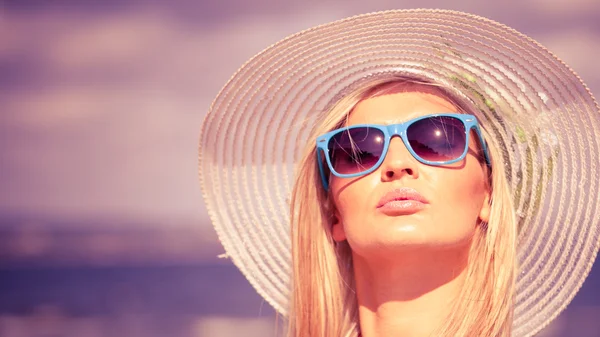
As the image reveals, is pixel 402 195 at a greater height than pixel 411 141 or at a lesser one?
lesser

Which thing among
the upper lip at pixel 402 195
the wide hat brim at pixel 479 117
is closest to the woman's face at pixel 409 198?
the upper lip at pixel 402 195

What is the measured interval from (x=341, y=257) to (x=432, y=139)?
1.79 feet

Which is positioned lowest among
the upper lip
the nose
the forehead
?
the upper lip

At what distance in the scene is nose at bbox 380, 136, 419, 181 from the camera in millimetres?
2490

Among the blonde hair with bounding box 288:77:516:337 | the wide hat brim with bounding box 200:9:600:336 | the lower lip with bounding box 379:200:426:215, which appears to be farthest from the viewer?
the wide hat brim with bounding box 200:9:600:336

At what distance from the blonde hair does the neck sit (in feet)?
0.13

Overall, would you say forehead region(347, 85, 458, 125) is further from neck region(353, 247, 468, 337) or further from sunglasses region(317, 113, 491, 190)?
neck region(353, 247, 468, 337)

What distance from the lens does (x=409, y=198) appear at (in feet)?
8.08

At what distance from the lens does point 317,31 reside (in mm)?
2748

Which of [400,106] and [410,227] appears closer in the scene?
[410,227]

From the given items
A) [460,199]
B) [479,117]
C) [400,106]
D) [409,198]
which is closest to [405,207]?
→ [409,198]

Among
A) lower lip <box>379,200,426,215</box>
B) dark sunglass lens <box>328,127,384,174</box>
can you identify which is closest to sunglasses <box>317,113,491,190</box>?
dark sunglass lens <box>328,127,384,174</box>

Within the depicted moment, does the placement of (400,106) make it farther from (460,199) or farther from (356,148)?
(460,199)

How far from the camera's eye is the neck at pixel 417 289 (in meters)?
2.54
